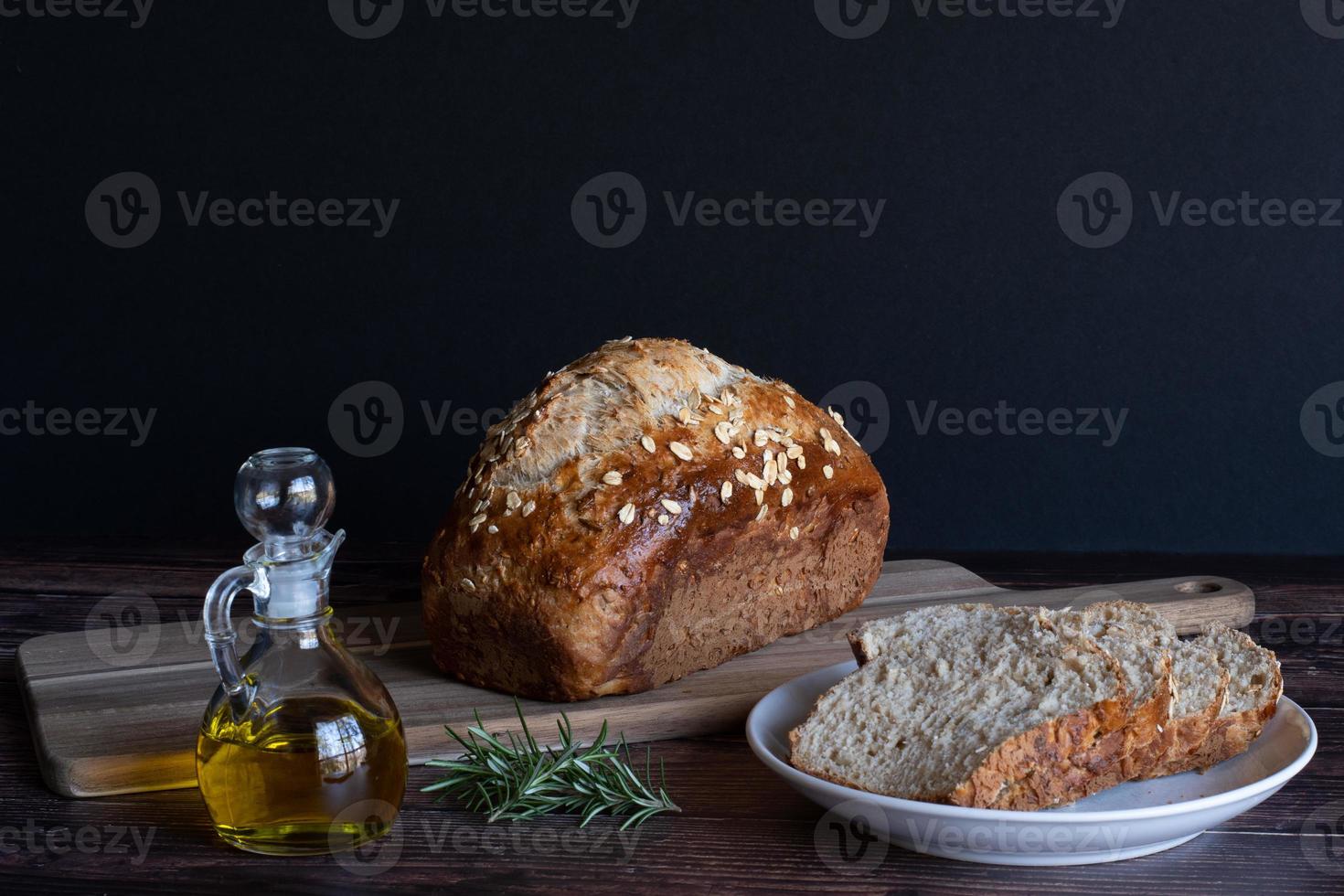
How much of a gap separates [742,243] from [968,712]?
1.96 meters

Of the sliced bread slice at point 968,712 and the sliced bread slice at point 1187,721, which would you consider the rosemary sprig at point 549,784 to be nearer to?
the sliced bread slice at point 968,712

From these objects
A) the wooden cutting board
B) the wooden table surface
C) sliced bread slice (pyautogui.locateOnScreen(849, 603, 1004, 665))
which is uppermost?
sliced bread slice (pyautogui.locateOnScreen(849, 603, 1004, 665))

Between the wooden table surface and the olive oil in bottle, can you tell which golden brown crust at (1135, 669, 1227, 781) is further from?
the olive oil in bottle

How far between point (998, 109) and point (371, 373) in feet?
5.81

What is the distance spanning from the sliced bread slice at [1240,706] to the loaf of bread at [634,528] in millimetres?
749

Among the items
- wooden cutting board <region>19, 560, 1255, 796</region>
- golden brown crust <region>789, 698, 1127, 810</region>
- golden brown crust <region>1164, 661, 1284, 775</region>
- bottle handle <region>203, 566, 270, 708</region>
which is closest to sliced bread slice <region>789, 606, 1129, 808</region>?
golden brown crust <region>789, 698, 1127, 810</region>

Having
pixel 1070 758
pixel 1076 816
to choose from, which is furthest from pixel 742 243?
pixel 1076 816

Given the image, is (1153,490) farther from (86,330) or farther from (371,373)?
(86,330)

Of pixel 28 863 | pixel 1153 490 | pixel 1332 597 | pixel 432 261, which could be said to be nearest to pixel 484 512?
pixel 28 863

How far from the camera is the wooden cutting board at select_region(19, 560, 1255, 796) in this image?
1.91 metres

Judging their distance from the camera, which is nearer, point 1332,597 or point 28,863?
point 28,863

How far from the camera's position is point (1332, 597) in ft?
9.41

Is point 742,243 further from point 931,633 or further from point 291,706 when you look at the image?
point 291,706

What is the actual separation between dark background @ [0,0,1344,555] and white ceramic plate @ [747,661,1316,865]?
180 centimetres
